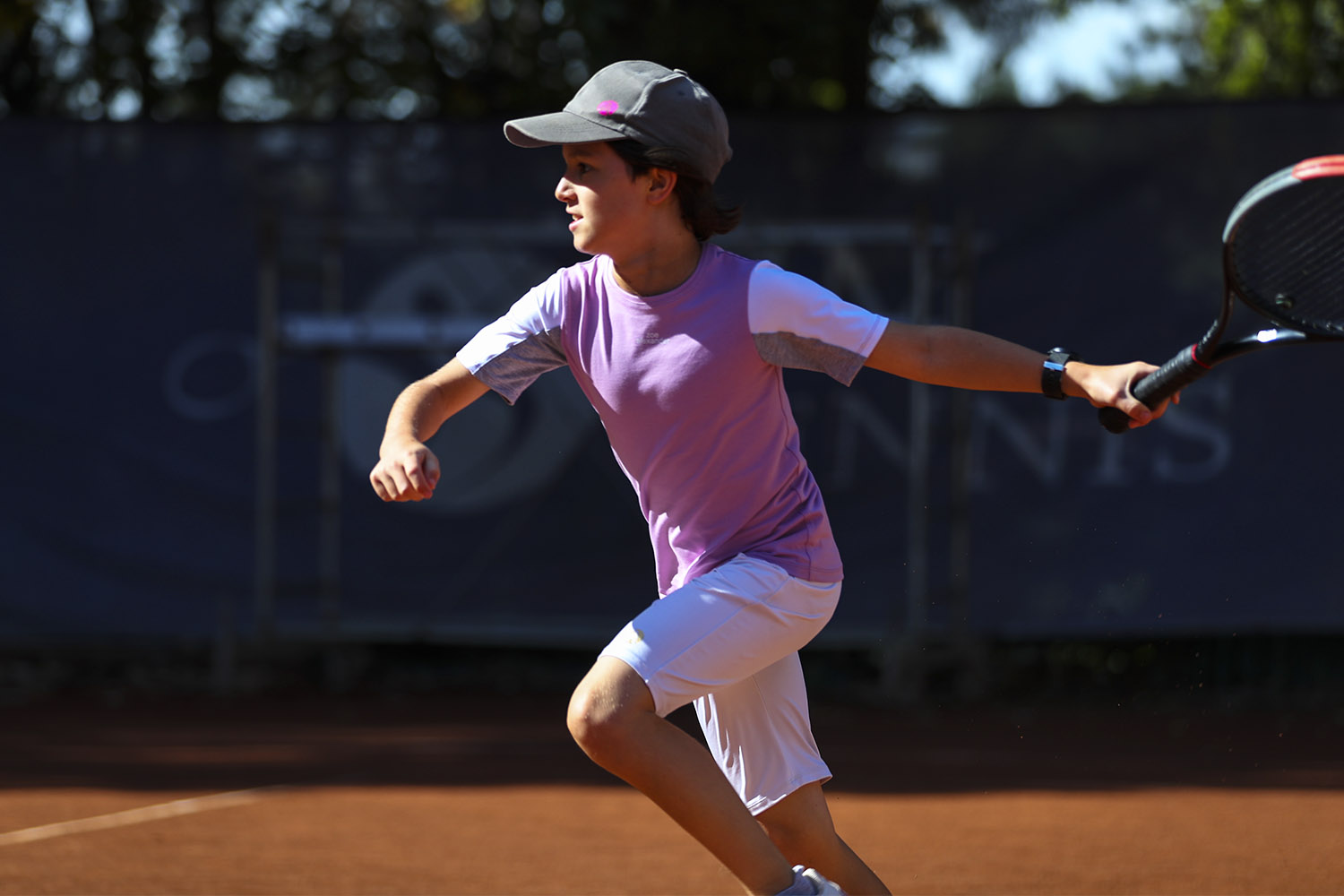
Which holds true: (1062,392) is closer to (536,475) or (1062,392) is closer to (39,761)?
(39,761)

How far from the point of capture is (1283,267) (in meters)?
2.78

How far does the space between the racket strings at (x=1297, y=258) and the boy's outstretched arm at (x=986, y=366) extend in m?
0.29

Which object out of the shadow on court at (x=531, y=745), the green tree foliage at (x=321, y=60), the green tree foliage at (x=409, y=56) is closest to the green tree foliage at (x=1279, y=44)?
the green tree foliage at (x=409, y=56)

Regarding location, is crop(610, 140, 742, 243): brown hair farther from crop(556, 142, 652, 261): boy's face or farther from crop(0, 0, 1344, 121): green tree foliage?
crop(0, 0, 1344, 121): green tree foliage

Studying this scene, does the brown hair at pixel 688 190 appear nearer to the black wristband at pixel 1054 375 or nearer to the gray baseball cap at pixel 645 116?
the gray baseball cap at pixel 645 116

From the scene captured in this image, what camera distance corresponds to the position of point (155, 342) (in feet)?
26.1

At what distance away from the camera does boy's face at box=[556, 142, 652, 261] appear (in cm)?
285

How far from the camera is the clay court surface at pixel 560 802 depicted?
14.4 ft

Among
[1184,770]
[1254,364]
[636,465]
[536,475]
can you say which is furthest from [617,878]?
[1254,364]

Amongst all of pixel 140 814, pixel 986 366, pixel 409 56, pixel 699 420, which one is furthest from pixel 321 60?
pixel 986 366

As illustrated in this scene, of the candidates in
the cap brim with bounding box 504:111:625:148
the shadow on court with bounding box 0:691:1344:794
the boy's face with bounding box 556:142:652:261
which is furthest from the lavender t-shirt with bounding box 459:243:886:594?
the shadow on court with bounding box 0:691:1344:794

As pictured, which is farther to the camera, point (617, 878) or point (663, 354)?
point (617, 878)

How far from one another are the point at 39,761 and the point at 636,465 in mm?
4236

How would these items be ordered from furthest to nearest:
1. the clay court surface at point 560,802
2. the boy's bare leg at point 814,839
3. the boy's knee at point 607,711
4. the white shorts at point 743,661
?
the clay court surface at point 560,802 → the boy's bare leg at point 814,839 → the white shorts at point 743,661 → the boy's knee at point 607,711
